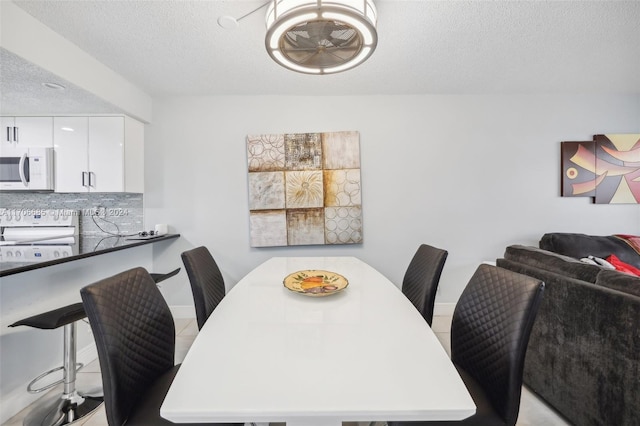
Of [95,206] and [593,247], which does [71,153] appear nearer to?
[95,206]

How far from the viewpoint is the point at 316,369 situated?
78 cm

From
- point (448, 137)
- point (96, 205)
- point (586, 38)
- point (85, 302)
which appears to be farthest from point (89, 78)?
point (586, 38)

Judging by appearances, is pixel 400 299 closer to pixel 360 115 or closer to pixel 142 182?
pixel 360 115

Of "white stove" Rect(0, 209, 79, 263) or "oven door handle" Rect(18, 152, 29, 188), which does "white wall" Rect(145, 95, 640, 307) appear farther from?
"oven door handle" Rect(18, 152, 29, 188)

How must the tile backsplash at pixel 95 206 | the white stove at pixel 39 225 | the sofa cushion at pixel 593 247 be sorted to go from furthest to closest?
the tile backsplash at pixel 95 206 → the white stove at pixel 39 225 → the sofa cushion at pixel 593 247

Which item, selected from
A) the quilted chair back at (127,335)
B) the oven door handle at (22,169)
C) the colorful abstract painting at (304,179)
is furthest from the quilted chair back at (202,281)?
the oven door handle at (22,169)

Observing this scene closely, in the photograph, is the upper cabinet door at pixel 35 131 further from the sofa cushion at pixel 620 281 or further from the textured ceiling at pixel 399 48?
the sofa cushion at pixel 620 281

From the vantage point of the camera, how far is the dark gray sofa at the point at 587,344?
1197mm

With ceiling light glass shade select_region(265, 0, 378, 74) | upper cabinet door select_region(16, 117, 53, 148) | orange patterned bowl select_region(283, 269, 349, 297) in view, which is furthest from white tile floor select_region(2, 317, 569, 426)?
ceiling light glass shade select_region(265, 0, 378, 74)

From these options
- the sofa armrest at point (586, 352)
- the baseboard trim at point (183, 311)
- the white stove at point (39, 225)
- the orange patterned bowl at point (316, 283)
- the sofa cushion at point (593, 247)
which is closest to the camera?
the sofa armrest at point (586, 352)

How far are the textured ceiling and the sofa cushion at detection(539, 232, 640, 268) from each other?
1579 millimetres

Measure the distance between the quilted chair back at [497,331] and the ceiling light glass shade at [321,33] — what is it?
1301 millimetres

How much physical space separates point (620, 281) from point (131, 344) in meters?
2.22

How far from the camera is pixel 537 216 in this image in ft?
9.85
